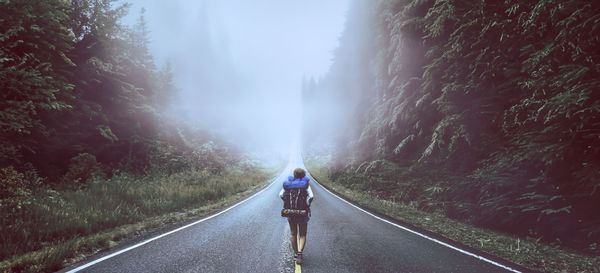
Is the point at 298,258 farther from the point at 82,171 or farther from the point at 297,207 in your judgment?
the point at 82,171

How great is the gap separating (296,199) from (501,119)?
7.43 meters

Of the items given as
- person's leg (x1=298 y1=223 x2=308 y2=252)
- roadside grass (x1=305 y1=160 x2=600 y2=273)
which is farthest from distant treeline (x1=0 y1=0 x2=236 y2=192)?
roadside grass (x1=305 y1=160 x2=600 y2=273)

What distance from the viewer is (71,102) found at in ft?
36.3

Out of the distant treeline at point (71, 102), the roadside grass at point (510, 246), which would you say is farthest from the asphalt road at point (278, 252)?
the distant treeline at point (71, 102)

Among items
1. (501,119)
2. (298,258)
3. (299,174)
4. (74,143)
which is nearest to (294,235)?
(298,258)

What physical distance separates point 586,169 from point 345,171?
17.1 meters

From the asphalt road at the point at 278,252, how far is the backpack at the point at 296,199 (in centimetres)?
105

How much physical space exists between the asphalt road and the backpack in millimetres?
1047

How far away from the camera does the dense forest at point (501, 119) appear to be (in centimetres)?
520

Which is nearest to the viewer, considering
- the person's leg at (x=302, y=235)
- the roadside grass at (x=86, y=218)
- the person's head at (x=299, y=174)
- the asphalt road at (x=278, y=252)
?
the asphalt road at (x=278, y=252)

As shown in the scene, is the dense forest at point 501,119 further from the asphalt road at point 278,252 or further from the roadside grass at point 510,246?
the asphalt road at point 278,252

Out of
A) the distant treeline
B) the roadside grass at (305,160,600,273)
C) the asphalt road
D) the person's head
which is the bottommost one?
the asphalt road

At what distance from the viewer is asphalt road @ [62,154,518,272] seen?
184 inches

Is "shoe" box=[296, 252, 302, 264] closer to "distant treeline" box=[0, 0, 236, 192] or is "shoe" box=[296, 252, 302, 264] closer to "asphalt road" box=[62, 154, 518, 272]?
"asphalt road" box=[62, 154, 518, 272]
